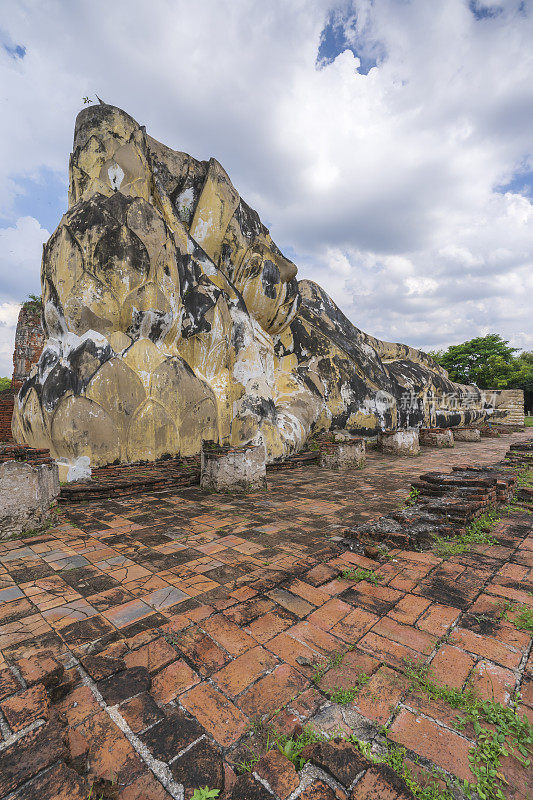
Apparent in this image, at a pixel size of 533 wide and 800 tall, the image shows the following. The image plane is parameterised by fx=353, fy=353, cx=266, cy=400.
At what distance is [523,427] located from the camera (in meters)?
16.7

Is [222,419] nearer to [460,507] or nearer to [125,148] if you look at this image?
[460,507]

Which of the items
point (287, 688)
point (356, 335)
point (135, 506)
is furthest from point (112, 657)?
point (356, 335)

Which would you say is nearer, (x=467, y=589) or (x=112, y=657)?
(x=112, y=657)

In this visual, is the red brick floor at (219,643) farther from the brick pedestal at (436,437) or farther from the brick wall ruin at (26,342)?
the brick wall ruin at (26,342)

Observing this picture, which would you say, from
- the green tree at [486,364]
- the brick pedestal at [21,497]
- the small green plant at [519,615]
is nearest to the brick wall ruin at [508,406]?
the green tree at [486,364]

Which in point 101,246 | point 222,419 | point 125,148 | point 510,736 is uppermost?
point 125,148

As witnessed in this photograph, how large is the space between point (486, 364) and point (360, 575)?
29.0 meters

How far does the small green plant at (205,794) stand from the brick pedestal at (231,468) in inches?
155

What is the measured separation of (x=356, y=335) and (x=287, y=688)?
39.3 feet

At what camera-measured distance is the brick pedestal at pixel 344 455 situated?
23.3 feet

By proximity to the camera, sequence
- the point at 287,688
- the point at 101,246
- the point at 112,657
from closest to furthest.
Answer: the point at 287,688
the point at 112,657
the point at 101,246

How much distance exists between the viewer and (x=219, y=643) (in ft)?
5.96

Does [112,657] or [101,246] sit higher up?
[101,246]

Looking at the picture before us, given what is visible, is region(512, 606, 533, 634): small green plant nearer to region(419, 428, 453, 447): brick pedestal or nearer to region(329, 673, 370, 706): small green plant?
region(329, 673, 370, 706): small green plant
